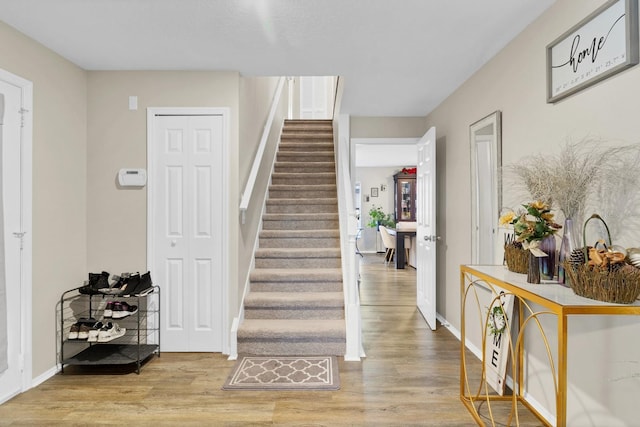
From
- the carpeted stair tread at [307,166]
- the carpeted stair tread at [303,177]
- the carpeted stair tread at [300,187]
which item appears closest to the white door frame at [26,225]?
the carpeted stair tread at [300,187]

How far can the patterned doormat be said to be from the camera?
269 cm

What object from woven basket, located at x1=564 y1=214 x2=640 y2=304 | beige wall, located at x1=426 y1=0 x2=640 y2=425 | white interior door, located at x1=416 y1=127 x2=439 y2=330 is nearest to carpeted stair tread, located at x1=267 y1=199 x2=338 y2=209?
white interior door, located at x1=416 y1=127 x2=439 y2=330

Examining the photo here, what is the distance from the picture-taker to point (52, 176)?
292 cm

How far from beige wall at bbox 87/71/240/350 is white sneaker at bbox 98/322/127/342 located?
1.59 feet

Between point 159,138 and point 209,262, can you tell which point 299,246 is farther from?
point 159,138

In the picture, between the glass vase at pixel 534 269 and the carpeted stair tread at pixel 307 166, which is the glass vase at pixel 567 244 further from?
the carpeted stair tread at pixel 307 166

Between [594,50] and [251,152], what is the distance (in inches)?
115

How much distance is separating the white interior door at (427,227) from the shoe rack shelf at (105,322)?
260 cm

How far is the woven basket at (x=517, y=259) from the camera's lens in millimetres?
2059

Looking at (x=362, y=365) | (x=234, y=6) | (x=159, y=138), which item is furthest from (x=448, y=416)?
(x=159, y=138)

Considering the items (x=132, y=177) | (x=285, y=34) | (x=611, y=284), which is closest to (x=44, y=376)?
(x=132, y=177)

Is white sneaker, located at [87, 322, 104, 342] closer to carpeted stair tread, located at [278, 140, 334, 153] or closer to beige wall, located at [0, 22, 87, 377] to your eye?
beige wall, located at [0, 22, 87, 377]

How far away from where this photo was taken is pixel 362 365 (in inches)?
120

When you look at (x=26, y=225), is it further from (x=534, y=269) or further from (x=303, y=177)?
(x=303, y=177)
